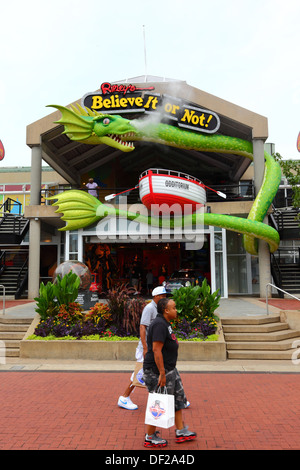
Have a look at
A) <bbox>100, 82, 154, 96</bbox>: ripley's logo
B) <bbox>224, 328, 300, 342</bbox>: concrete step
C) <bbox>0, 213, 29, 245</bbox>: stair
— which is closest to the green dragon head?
<bbox>100, 82, 154, 96</bbox>: ripley's logo

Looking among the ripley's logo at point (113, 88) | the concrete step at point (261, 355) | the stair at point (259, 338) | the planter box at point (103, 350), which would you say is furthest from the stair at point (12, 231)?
the concrete step at point (261, 355)

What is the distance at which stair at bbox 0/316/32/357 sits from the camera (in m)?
9.48

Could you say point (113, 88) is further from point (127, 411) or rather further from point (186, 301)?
point (127, 411)

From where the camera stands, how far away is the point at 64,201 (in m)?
16.8

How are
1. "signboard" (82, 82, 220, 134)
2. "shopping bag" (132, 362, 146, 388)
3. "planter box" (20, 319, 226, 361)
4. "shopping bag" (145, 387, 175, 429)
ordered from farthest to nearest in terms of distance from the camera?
"signboard" (82, 82, 220, 134) < "planter box" (20, 319, 226, 361) < "shopping bag" (132, 362, 146, 388) < "shopping bag" (145, 387, 175, 429)

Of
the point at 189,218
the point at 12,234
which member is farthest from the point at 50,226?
the point at 189,218

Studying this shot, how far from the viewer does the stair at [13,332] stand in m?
9.48

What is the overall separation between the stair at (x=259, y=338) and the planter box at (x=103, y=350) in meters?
0.58

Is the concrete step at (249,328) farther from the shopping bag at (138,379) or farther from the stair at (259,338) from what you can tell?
the shopping bag at (138,379)

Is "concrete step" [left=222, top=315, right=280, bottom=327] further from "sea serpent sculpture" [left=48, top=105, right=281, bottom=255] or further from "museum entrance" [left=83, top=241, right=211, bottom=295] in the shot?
"museum entrance" [left=83, top=241, right=211, bottom=295]

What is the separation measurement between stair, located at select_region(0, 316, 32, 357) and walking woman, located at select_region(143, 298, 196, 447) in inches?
244

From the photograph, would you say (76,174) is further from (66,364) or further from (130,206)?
(66,364)

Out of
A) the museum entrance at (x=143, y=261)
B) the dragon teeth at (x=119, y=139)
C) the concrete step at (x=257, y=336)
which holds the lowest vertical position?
the concrete step at (x=257, y=336)

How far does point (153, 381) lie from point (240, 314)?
768cm
